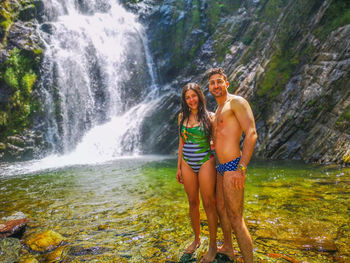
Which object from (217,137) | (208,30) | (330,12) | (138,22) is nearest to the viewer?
(217,137)

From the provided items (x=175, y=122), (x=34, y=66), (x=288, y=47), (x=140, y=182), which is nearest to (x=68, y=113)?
(x=34, y=66)

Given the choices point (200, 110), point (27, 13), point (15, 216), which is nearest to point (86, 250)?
point (15, 216)

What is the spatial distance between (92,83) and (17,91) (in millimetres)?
6168

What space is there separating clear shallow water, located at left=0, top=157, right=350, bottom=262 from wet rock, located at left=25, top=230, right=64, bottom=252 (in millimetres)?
159

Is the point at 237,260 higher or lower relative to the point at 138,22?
lower

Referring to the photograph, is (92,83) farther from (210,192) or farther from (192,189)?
(210,192)

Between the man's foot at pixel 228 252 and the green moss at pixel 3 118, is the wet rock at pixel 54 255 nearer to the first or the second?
the man's foot at pixel 228 252

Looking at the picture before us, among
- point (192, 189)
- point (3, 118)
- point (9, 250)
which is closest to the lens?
point (192, 189)

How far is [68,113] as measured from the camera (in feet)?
70.5

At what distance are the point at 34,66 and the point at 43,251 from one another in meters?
21.2

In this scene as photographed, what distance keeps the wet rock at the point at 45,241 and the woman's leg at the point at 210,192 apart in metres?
2.65

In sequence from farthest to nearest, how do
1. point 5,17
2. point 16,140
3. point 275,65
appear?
1. point 5,17
2. point 16,140
3. point 275,65

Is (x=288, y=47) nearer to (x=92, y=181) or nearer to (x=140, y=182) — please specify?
(x=140, y=182)

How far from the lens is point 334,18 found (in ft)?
42.4
